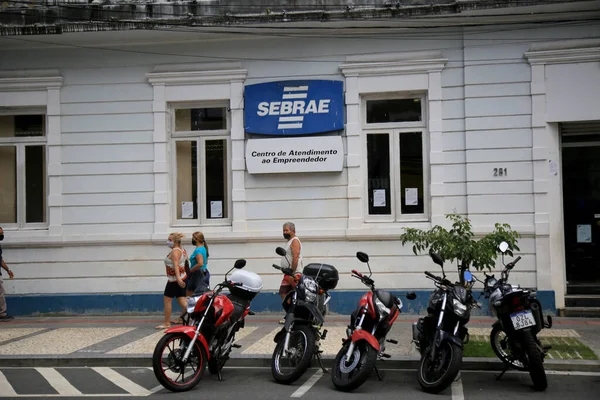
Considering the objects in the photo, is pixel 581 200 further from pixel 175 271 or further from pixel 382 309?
pixel 175 271

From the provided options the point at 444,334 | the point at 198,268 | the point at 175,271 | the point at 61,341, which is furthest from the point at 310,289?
the point at 61,341

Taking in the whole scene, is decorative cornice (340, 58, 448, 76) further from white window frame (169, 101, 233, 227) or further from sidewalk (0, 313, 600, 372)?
sidewalk (0, 313, 600, 372)

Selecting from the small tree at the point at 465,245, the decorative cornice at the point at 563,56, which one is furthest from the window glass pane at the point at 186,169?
the decorative cornice at the point at 563,56

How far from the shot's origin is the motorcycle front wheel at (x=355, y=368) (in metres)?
7.99

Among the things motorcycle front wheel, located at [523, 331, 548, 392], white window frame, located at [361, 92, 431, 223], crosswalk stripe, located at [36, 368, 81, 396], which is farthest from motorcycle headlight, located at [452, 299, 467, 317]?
white window frame, located at [361, 92, 431, 223]

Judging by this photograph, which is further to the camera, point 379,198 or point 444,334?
point 379,198

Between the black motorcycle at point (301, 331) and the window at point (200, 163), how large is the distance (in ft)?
19.4

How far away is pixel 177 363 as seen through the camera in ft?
26.9

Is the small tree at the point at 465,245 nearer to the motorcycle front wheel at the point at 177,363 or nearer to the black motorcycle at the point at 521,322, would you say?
the black motorcycle at the point at 521,322

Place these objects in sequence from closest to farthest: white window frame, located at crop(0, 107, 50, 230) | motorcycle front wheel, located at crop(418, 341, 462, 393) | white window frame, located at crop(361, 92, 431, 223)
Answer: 1. motorcycle front wheel, located at crop(418, 341, 462, 393)
2. white window frame, located at crop(361, 92, 431, 223)
3. white window frame, located at crop(0, 107, 50, 230)

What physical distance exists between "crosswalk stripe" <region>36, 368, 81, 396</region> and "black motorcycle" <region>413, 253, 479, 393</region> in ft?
12.5

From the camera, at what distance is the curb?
9.23 meters

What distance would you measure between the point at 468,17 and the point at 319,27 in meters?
2.63

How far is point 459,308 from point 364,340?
1094 millimetres
